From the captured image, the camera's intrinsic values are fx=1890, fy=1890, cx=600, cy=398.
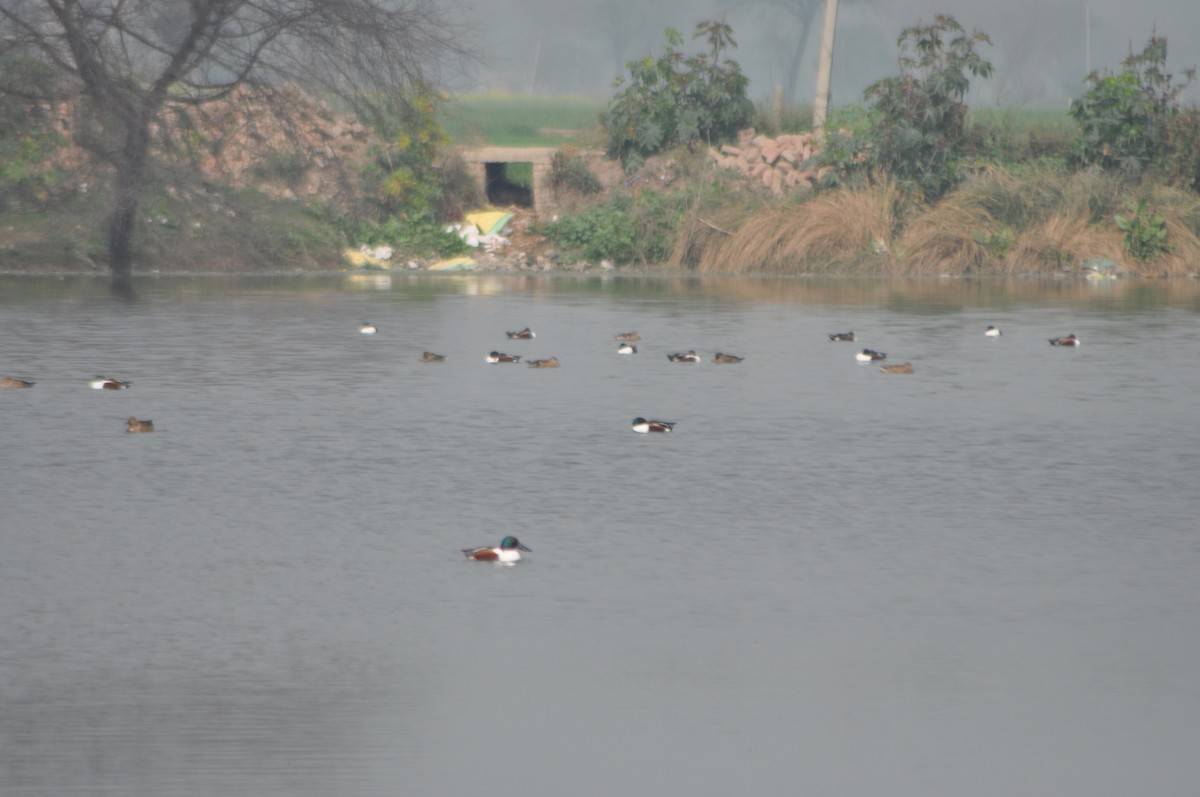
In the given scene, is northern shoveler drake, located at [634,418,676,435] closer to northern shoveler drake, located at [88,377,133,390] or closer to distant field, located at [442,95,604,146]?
northern shoveler drake, located at [88,377,133,390]

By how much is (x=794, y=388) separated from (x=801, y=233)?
48.0 feet

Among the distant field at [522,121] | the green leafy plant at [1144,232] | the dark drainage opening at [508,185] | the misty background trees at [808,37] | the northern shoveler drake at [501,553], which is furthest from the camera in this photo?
the misty background trees at [808,37]

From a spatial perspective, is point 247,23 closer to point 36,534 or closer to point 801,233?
point 801,233

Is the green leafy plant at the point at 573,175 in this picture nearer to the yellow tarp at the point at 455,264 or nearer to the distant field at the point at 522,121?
Answer: the distant field at the point at 522,121

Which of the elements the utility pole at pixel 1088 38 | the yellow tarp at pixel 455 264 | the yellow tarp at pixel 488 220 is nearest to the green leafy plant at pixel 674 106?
the yellow tarp at pixel 488 220

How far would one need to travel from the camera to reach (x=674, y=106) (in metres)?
32.4

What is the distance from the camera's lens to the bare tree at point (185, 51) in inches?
969

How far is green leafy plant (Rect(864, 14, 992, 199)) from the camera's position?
2941cm

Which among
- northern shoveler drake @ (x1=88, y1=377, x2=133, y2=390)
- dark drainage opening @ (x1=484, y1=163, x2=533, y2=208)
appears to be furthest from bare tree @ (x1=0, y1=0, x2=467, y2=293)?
northern shoveler drake @ (x1=88, y1=377, x2=133, y2=390)

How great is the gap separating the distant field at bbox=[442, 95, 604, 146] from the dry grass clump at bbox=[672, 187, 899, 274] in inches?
177

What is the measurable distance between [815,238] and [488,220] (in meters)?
6.26

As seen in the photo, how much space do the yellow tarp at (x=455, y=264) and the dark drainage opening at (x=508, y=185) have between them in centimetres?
447

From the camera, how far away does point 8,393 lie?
13.1 m

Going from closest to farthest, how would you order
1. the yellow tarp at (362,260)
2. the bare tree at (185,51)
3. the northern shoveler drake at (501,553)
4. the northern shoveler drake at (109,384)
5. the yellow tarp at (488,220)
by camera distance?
1. the northern shoveler drake at (501,553)
2. the northern shoveler drake at (109,384)
3. the bare tree at (185,51)
4. the yellow tarp at (362,260)
5. the yellow tarp at (488,220)
